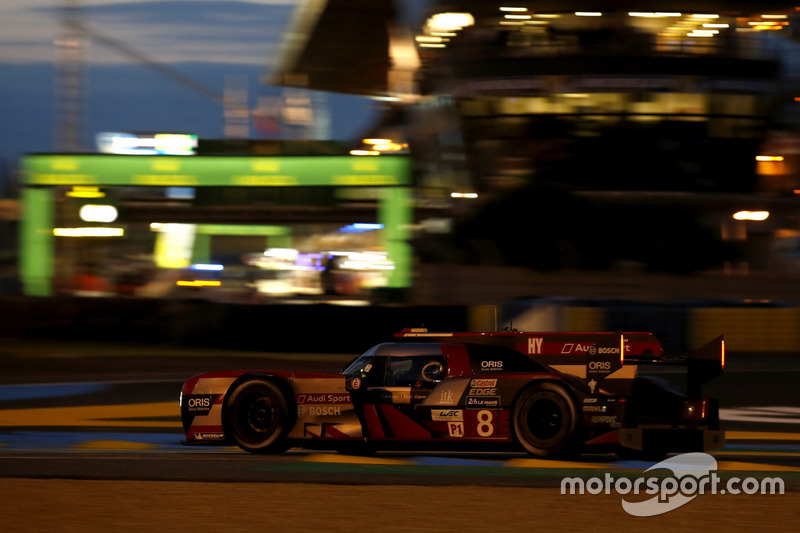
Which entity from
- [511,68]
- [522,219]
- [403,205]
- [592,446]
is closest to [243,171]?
[403,205]

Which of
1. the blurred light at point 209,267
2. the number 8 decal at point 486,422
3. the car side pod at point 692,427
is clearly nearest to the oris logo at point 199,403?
the number 8 decal at point 486,422

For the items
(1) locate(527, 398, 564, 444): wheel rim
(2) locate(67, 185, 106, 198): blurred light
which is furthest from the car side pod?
(2) locate(67, 185, 106, 198): blurred light

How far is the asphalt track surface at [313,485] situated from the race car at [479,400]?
0.73ft

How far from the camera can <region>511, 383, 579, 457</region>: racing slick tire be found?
898cm

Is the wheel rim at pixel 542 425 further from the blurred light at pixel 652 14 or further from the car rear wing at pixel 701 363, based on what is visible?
the blurred light at pixel 652 14

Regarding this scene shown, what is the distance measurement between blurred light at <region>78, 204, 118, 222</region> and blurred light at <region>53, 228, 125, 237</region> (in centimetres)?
37

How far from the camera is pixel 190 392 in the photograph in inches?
384

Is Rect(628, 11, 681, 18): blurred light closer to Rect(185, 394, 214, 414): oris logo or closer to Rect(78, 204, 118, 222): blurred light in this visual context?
Rect(78, 204, 118, 222): blurred light

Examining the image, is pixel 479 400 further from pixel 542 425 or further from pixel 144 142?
pixel 144 142

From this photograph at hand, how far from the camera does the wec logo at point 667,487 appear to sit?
24.4 feet

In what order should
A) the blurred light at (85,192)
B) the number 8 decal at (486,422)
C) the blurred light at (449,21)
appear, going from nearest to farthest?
the number 8 decal at (486,422) → the blurred light at (85,192) → the blurred light at (449,21)

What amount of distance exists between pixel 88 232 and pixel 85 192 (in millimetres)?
1502

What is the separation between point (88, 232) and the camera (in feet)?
113

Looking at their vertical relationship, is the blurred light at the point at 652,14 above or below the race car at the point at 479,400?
above
